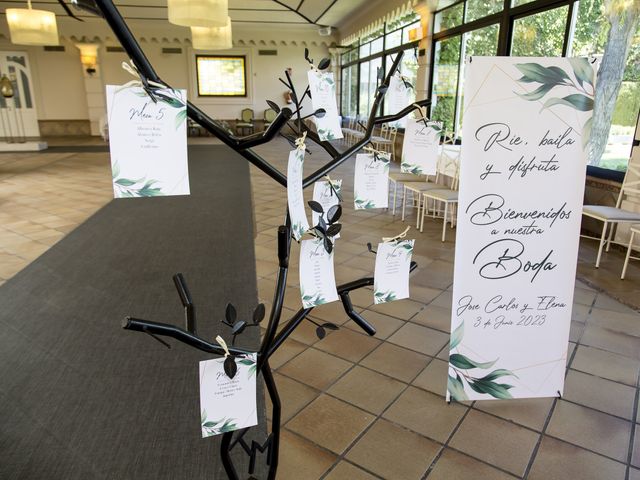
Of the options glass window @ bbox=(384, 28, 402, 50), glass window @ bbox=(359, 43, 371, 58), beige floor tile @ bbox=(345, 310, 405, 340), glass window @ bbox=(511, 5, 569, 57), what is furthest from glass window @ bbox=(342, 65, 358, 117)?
beige floor tile @ bbox=(345, 310, 405, 340)

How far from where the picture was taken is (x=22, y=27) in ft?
20.8

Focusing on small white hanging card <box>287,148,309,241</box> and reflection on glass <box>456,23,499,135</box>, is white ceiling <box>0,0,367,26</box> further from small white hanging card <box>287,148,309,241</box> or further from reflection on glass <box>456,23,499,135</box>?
small white hanging card <box>287,148,309,241</box>

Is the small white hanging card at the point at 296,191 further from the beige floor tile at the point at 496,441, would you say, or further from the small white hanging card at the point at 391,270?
the beige floor tile at the point at 496,441

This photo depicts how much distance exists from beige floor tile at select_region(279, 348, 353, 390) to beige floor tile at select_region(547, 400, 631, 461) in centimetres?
90

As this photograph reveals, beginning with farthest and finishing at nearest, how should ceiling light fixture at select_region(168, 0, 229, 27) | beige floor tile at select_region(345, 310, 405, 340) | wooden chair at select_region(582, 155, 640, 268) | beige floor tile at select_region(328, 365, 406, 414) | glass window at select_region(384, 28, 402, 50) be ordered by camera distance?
1. glass window at select_region(384, 28, 402, 50)
2. ceiling light fixture at select_region(168, 0, 229, 27)
3. wooden chair at select_region(582, 155, 640, 268)
4. beige floor tile at select_region(345, 310, 405, 340)
5. beige floor tile at select_region(328, 365, 406, 414)

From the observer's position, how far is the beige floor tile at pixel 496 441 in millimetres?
1643

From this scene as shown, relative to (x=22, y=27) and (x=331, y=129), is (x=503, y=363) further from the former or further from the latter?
(x=22, y=27)

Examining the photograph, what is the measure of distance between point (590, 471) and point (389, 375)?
84 centimetres

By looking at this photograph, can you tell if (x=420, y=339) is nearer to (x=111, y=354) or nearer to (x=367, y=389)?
(x=367, y=389)

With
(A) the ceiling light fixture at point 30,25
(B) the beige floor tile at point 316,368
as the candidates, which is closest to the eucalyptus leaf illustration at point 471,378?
(B) the beige floor tile at point 316,368

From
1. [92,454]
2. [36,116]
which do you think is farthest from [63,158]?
[92,454]

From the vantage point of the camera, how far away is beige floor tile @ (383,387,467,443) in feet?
5.90

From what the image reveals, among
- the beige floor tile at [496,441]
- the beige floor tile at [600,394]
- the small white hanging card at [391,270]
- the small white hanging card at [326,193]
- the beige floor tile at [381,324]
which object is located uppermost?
the small white hanging card at [326,193]

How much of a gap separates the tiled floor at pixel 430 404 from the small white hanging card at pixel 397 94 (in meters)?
1.20
